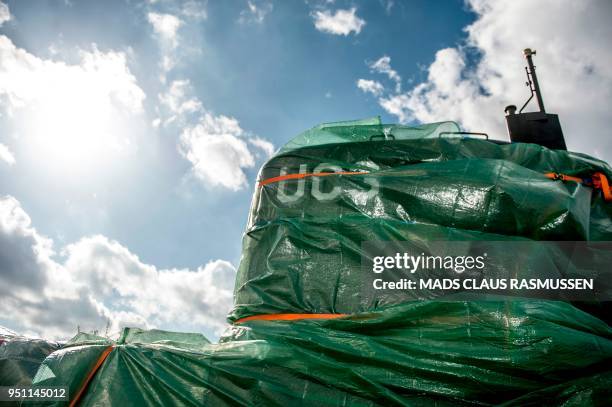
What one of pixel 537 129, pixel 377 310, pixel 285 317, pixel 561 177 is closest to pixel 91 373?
pixel 285 317

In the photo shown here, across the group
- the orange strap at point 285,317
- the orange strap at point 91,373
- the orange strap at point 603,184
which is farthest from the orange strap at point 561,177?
the orange strap at point 91,373

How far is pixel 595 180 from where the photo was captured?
3441 mm

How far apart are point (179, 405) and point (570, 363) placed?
2157 mm

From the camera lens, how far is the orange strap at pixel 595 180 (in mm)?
3395

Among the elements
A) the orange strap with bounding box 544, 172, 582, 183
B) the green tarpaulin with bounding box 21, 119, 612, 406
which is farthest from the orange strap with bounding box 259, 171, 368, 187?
the orange strap with bounding box 544, 172, 582, 183

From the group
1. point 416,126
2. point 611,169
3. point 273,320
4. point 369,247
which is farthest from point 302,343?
point 611,169

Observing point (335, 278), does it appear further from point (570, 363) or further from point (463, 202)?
point (570, 363)

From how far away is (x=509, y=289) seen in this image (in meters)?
2.75

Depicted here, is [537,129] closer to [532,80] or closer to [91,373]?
[532,80]

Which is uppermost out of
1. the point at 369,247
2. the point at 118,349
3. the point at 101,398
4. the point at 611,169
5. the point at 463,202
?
the point at 611,169

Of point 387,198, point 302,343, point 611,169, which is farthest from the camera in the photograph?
point 611,169

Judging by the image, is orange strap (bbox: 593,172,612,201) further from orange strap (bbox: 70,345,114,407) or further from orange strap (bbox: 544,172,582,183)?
orange strap (bbox: 70,345,114,407)

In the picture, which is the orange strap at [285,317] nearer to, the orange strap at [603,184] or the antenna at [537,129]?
the orange strap at [603,184]

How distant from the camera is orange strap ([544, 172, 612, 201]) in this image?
3.39 meters
